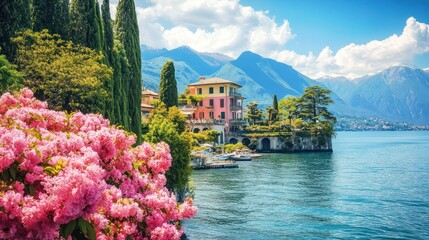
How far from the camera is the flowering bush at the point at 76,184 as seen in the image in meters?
4.42

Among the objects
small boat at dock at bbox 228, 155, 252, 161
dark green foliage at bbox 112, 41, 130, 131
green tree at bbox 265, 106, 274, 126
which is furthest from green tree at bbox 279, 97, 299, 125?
dark green foliage at bbox 112, 41, 130, 131

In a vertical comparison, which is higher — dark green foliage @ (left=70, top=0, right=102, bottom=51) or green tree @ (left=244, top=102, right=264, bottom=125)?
dark green foliage @ (left=70, top=0, right=102, bottom=51)

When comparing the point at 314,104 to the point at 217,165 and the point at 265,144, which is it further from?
the point at 217,165

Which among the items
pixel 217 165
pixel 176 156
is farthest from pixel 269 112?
pixel 176 156

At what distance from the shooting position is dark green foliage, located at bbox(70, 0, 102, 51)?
26.1m

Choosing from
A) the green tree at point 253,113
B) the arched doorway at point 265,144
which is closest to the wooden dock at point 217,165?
the arched doorway at point 265,144

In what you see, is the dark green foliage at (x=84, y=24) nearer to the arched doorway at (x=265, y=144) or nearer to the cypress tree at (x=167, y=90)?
the cypress tree at (x=167, y=90)

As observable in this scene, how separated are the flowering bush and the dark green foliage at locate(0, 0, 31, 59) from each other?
48.5 feet

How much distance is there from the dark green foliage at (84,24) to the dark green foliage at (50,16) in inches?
28.5

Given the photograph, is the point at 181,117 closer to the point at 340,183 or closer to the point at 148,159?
the point at 340,183

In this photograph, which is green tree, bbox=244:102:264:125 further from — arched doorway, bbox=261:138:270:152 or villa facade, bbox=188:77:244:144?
arched doorway, bbox=261:138:270:152

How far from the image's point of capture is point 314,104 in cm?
9256

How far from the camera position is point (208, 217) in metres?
26.6

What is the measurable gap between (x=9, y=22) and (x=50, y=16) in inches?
196
